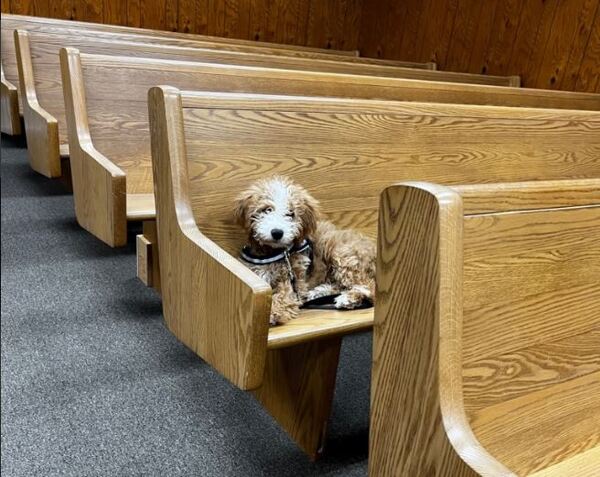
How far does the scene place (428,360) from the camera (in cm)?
66

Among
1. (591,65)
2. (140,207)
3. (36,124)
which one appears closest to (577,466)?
(140,207)

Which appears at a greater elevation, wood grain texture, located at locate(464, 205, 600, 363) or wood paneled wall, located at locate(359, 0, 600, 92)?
wood paneled wall, located at locate(359, 0, 600, 92)

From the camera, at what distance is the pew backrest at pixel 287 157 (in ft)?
3.58

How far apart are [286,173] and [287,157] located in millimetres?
39

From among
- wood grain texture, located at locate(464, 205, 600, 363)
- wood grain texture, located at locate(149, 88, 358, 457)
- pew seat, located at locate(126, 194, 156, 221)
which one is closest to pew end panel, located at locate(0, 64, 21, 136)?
pew seat, located at locate(126, 194, 156, 221)

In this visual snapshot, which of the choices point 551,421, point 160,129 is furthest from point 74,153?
point 551,421

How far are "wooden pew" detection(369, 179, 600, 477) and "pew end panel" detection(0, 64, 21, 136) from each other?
1888mm

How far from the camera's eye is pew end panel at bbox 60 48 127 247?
1.34 metres

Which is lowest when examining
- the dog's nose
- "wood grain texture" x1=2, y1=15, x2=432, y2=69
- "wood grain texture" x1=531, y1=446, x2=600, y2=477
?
"wood grain texture" x1=531, y1=446, x2=600, y2=477

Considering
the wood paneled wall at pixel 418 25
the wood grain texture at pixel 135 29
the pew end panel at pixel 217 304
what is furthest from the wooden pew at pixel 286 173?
the wood grain texture at pixel 135 29

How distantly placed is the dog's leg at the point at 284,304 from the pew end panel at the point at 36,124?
96cm

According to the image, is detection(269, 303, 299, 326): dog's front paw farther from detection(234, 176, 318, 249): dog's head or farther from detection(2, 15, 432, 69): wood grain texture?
detection(2, 15, 432, 69): wood grain texture

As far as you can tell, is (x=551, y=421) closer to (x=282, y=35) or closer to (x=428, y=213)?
(x=428, y=213)

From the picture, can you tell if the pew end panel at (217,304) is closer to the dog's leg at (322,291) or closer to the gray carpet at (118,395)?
the dog's leg at (322,291)
